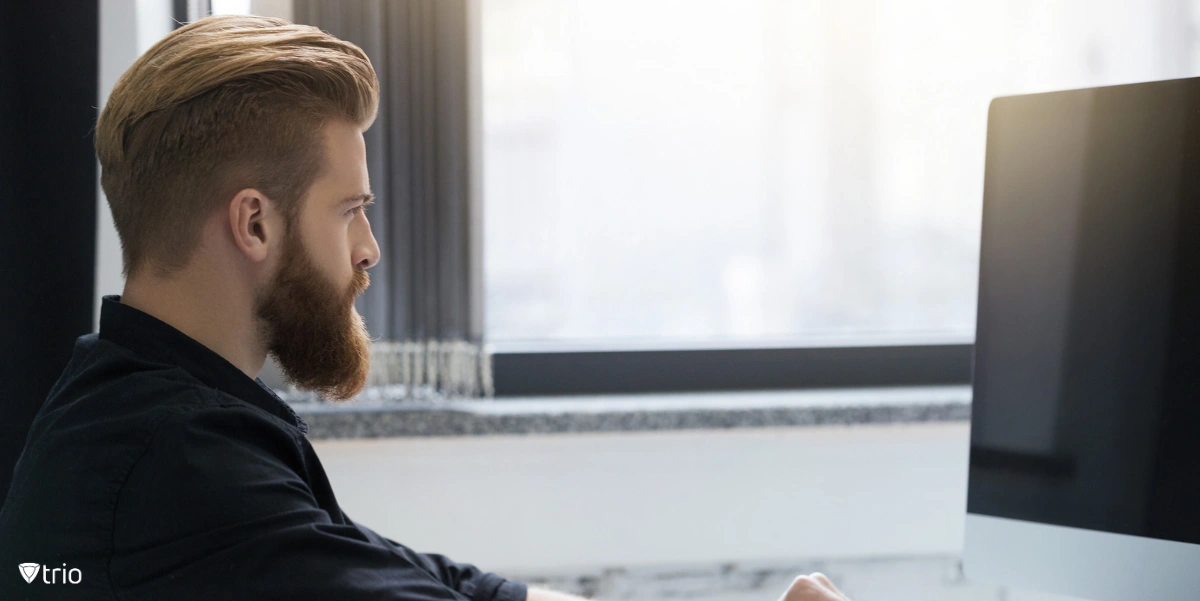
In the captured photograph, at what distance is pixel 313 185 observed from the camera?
2.67 feet

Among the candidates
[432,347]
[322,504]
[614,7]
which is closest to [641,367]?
[432,347]

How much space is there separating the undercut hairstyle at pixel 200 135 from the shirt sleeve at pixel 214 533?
214 mm

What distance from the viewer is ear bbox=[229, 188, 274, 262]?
766 millimetres

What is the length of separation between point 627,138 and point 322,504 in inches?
34.0

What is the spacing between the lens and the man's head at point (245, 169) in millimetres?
768

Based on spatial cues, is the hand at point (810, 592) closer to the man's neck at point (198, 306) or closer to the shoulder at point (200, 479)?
the shoulder at point (200, 479)

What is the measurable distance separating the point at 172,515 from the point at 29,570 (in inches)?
5.0

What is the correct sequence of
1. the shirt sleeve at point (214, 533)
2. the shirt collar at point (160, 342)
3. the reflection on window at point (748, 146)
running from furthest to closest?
1. the reflection on window at point (748, 146)
2. the shirt collar at point (160, 342)
3. the shirt sleeve at point (214, 533)

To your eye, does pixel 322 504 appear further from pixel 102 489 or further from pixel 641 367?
pixel 641 367

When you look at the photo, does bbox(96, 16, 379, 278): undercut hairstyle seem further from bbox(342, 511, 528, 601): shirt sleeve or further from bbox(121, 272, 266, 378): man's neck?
bbox(342, 511, 528, 601): shirt sleeve

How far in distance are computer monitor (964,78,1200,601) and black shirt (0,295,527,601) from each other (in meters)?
0.57

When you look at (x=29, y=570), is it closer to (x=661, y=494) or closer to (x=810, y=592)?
(x=810, y=592)

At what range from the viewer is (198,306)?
0.77 metres

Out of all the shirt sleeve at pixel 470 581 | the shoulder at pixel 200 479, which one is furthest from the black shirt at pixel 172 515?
the shirt sleeve at pixel 470 581
